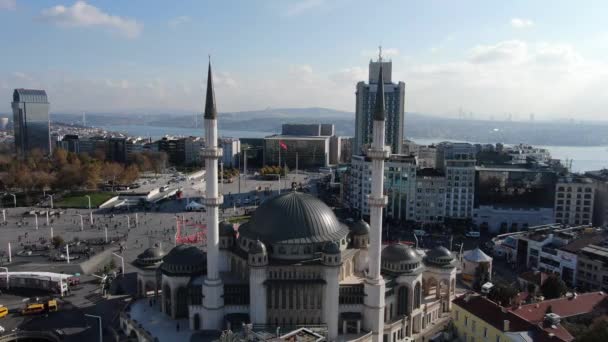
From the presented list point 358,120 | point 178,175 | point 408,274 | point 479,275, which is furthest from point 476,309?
point 178,175

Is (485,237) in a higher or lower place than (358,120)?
lower

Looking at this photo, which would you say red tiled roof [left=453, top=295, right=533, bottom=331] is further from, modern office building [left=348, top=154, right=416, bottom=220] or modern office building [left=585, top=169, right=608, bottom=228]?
modern office building [left=585, top=169, right=608, bottom=228]

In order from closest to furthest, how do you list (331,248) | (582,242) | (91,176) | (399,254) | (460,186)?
(331,248) → (399,254) → (582,242) → (460,186) → (91,176)

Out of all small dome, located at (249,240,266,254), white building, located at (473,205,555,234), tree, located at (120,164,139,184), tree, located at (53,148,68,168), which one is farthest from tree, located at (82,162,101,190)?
white building, located at (473,205,555,234)

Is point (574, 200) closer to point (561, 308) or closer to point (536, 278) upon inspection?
point (536, 278)

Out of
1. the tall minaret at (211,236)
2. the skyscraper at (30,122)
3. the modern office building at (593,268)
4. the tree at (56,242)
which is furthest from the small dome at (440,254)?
the skyscraper at (30,122)

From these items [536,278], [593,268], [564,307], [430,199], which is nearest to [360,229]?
[564,307]

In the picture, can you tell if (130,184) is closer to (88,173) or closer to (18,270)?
(88,173)
